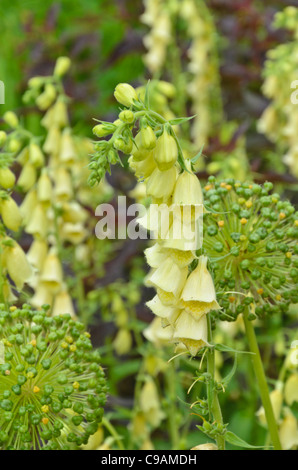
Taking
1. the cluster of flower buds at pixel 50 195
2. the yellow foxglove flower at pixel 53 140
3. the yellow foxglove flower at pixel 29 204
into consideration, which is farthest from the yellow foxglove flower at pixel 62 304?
the yellow foxglove flower at pixel 53 140

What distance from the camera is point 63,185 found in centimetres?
216

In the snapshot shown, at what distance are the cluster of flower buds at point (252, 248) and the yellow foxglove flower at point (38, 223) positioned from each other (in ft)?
2.33

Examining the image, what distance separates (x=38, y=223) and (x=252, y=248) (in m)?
0.85

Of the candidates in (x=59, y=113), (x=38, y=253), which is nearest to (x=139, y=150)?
(x=38, y=253)

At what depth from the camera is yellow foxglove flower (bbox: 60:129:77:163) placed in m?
2.13

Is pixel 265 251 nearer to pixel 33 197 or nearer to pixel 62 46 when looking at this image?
pixel 33 197

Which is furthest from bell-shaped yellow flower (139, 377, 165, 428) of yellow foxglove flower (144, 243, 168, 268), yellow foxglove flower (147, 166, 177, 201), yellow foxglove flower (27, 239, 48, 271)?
yellow foxglove flower (147, 166, 177, 201)

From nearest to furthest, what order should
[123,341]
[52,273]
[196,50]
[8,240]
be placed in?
[8,240]
[52,273]
[123,341]
[196,50]

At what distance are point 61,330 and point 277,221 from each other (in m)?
0.48

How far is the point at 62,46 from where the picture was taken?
3.78 meters

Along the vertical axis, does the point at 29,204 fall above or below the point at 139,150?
above

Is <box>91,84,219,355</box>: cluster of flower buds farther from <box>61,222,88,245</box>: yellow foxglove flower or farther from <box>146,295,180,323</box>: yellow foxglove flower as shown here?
<box>61,222,88,245</box>: yellow foxglove flower

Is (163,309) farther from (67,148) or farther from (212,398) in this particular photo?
(67,148)
